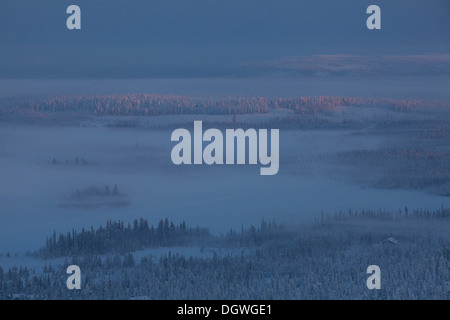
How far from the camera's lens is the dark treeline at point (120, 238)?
13164mm

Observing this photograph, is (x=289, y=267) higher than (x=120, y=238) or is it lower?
lower

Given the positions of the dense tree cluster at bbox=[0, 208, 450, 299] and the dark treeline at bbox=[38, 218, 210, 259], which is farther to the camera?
the dark treeline at bbox=[38, 218, 210, 259]

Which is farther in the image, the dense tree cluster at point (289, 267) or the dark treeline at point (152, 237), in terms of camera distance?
the dark treeline at point (152, 237)

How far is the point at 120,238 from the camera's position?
44.2 feet

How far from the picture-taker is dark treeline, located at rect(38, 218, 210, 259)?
43.2 feet

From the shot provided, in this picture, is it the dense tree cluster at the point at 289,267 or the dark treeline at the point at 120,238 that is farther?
the dark treeline at the point at 120,238

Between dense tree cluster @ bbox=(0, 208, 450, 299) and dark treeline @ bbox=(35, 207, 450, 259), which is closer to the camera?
dense tree cluster @ bbox=(0, 208, 450, 299)

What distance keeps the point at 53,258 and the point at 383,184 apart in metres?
8.33

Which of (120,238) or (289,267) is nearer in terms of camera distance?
(289,267)

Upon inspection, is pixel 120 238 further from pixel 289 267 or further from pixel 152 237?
pixel 289 267

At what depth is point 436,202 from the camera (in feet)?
48.1

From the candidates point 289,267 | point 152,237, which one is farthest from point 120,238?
point 289,267
